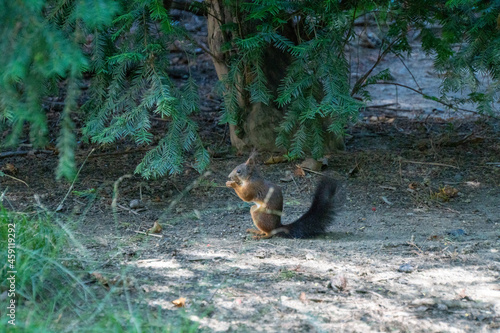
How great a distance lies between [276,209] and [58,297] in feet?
6.57

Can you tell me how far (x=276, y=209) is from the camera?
4.26m

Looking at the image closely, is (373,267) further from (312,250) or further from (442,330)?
(442,330)

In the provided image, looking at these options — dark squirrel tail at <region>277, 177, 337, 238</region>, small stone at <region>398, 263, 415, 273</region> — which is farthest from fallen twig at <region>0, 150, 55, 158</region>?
small stone at <region>398, 263, 415, 273</region>

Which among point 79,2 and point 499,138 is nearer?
point 79,2

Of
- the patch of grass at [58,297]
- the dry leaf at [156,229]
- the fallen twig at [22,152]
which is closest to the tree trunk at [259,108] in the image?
the dry leaf at [156,229]

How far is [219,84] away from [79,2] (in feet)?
8.73

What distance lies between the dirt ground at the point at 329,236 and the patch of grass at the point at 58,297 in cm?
11

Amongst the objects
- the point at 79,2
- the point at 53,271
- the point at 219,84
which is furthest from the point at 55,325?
the point at 219,84

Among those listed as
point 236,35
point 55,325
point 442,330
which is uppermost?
point 236,35

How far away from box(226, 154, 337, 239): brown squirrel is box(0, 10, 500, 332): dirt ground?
5.3 inches

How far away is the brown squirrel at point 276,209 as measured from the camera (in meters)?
4.10

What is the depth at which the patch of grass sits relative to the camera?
239cm

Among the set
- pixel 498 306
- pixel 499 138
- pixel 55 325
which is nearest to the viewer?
pixel 55 325

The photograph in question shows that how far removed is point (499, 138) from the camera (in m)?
6.47
